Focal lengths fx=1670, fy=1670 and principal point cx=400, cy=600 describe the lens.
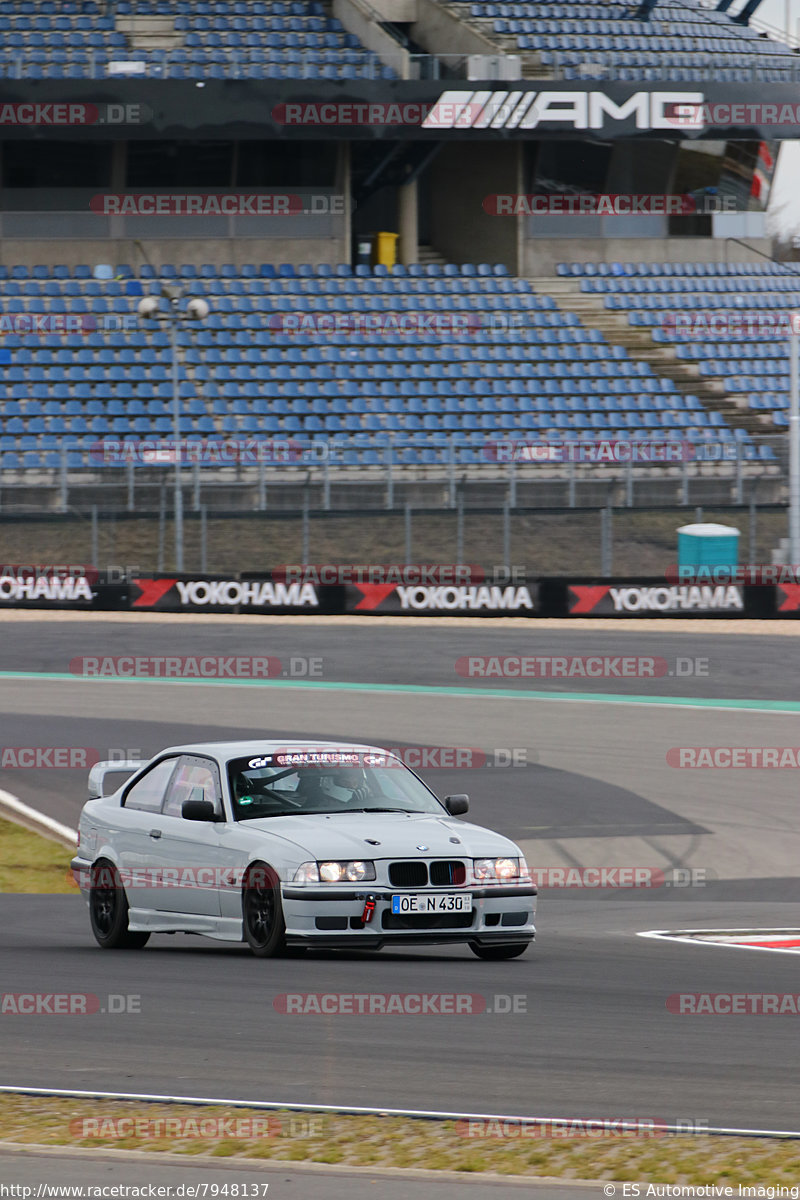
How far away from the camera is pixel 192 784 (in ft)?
30.4

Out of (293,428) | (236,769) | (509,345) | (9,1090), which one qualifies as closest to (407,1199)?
(9,1090)

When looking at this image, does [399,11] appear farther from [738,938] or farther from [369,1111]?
[369,1111]

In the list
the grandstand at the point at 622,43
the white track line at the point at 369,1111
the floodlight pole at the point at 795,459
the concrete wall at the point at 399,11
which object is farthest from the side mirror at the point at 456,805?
the concrete wall at the point at 399,11

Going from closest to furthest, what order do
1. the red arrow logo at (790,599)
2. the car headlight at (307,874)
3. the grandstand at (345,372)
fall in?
the car headlight at (307,874)
the red arrow logo at (790,599)
the grandstand at (345,372)

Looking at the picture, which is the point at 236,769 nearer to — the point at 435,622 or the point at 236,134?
the point at 435,622

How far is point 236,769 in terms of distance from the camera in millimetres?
9094

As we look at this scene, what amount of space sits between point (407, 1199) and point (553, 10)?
4227 cm

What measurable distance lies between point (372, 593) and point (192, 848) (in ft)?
57.1

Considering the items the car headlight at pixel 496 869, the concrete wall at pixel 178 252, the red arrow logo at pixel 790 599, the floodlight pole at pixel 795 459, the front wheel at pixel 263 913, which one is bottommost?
the front wheel at pixel 263 913

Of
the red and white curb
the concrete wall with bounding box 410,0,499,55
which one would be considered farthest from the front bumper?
the concrete wall with bounding box 410,0,499,55

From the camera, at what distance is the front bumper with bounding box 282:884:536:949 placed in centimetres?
806

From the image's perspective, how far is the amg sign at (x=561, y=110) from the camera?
125 feet

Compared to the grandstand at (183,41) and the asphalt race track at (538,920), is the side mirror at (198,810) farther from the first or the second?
the grandstand at (183,41)

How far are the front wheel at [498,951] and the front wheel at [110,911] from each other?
2.03 m
